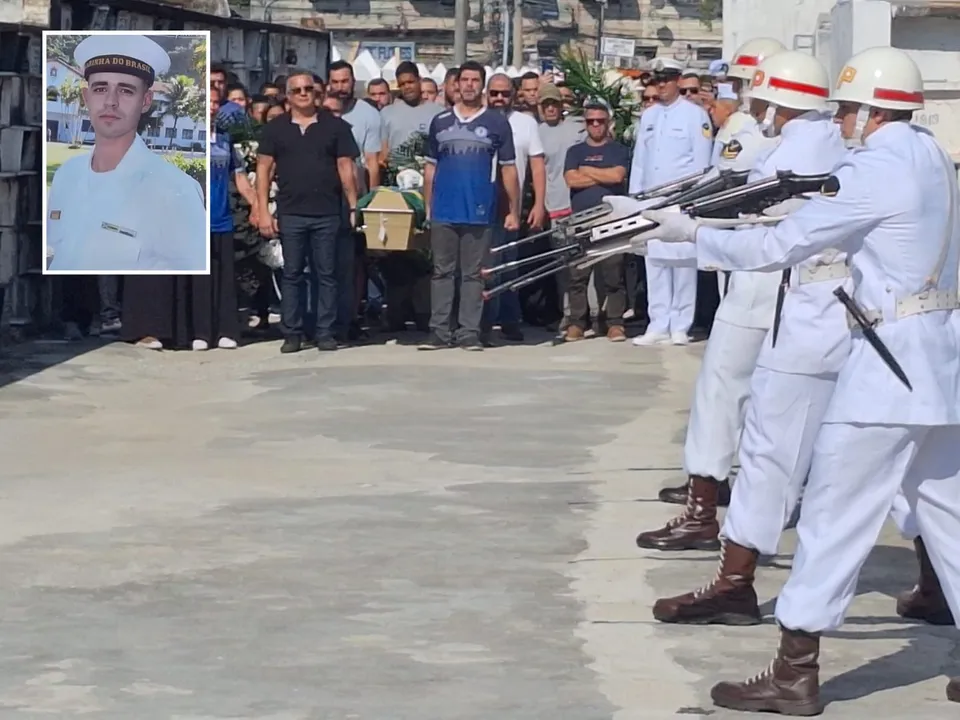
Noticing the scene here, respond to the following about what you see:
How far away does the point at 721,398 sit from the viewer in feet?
25.8

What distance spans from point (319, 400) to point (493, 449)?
203 centimetres

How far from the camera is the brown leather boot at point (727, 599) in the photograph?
6.88 m

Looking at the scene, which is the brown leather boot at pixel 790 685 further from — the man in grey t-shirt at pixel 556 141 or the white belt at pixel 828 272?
the man in grey t-shirt at pixel 556 141

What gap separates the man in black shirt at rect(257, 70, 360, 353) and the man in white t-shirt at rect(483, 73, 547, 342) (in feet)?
4.36

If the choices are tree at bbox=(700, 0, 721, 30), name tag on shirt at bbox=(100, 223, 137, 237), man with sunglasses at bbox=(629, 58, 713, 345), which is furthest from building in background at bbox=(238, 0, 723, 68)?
name tag on shirt at bbox=(100, 223, 137, 237)

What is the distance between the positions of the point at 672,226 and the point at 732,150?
190 centimetres

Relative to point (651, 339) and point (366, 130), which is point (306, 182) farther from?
point (651, 339)

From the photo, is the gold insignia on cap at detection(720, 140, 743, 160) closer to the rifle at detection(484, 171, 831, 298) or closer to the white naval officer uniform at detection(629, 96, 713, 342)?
the rifle at detection(484, 171, 831, 298)

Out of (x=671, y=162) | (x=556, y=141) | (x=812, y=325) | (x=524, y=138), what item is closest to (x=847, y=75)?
(x=812, y=325)


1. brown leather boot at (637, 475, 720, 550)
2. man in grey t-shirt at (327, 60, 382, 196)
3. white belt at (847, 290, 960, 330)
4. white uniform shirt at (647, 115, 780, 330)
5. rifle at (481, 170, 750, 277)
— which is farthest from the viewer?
man in grey t-shirt at (327, 60, 382, 196)

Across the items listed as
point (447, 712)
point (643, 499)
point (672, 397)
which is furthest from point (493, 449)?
point (447, 712)

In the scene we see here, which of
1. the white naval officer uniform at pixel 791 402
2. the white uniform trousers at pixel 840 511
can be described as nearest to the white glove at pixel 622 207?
the white naval officer uniform at pixel 791 402

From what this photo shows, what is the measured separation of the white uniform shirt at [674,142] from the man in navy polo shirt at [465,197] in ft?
3.45

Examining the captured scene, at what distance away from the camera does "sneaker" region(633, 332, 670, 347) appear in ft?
50.1
